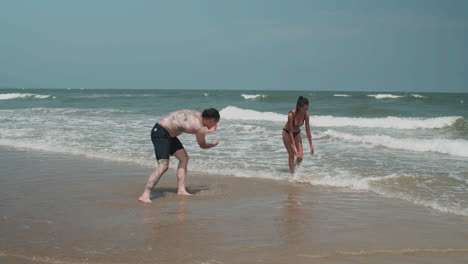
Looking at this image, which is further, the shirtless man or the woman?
the woman

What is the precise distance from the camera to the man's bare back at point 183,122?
17.7 ft

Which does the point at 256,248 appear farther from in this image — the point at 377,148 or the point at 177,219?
the point at 377,148

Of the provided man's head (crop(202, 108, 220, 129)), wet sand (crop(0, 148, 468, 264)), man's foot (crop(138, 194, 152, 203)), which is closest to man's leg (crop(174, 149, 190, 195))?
wet sand (crop(0, 148, 468, 264))

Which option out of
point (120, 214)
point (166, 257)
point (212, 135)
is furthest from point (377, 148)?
point (166, 257)

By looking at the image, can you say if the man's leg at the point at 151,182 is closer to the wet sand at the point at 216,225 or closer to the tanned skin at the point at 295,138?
the wet sand at the point at 216,225

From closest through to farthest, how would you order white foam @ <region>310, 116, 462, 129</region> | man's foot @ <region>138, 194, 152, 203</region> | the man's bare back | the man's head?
the man's head
the man's bare back
man's foot @ <region>138, 194, 152, 203</region>
white foam @ <region>310, 116, 462, 129</region>

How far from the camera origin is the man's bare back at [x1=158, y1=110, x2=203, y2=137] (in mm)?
5383

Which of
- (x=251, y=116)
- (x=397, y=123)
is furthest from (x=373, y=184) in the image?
(x=251, y=116)

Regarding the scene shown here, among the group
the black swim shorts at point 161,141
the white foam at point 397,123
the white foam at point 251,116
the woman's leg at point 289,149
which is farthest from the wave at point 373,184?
the white foam at point 251,116

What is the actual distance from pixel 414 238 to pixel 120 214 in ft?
10.2

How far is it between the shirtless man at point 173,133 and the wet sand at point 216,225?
37cm

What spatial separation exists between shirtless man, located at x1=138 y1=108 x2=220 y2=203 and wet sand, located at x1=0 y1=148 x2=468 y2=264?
37 cm

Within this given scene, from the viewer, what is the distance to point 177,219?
15.8 feet

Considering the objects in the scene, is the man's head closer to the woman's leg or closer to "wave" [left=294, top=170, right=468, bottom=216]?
"wave" [left=294, top=170, right=468, bottom=216]
